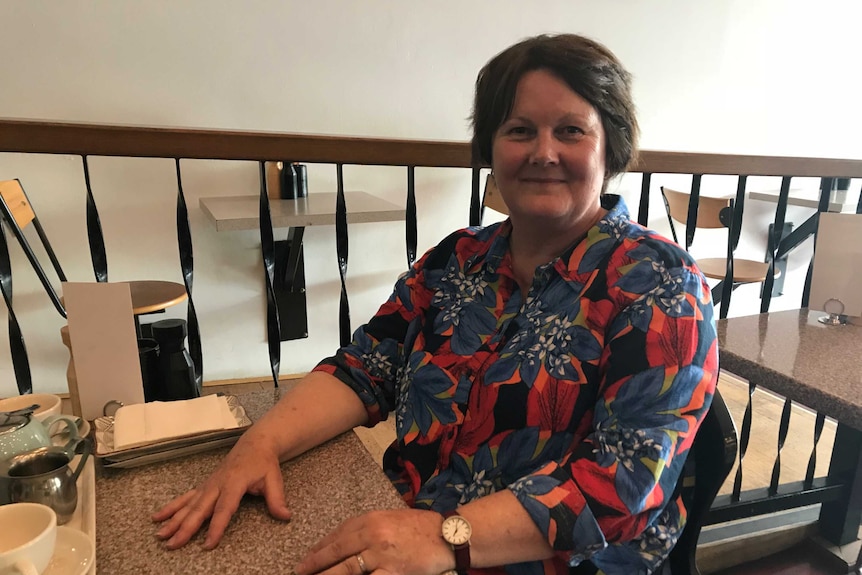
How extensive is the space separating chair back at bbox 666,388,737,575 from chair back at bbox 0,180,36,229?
2.20m

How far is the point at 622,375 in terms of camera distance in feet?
2.85

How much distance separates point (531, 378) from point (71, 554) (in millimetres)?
618

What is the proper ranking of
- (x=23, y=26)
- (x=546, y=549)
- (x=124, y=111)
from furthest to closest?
(x=124, y=111) → (x=23, y=26) → (x=546, y=549)

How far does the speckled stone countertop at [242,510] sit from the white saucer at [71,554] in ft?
0.08

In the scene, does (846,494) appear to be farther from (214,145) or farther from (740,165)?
(214,145)

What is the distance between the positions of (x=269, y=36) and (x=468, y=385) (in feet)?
7.97

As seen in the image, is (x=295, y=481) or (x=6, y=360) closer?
(x=295, y=481)

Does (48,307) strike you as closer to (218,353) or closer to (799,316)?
(218,353)

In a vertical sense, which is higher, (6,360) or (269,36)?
(269,36)

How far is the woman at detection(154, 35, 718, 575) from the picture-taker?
817 mm

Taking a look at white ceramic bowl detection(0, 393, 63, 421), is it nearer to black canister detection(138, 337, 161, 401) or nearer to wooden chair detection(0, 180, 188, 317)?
black canister detection(138, 337, 161, 401)

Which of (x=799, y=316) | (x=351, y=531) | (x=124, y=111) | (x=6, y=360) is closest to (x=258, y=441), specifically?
(x=351, y=531)

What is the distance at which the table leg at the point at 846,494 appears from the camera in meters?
1.79

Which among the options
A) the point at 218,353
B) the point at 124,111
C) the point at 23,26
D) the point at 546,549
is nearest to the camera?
the point at 546,549
